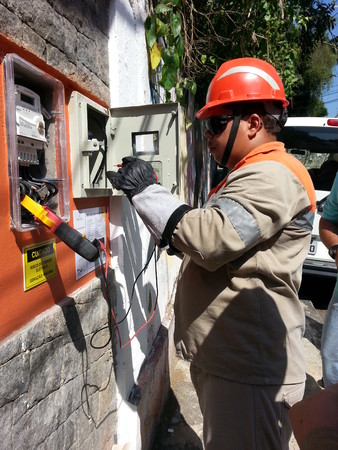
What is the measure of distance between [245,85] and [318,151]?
3823 mm

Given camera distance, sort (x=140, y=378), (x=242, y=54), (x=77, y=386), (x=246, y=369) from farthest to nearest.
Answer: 1. (x=242, y=54)
2. (x=140, y=378)
3. (x=77, y=386)
4. (x=246, y=369)

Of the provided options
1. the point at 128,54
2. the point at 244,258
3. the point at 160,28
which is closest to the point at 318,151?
the point at 160,28

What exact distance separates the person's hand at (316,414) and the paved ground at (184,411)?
209 centimetres

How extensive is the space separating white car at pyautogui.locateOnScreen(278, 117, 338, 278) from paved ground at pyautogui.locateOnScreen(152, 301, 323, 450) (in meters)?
1.03

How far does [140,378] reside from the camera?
7.52ft

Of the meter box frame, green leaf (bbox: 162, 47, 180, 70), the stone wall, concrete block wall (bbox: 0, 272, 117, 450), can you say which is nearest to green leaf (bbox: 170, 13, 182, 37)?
green leaf (bbox: 162, 47, 180, 70)

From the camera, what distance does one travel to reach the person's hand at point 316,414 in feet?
1.88

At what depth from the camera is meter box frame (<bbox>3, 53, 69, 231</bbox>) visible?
115 cm

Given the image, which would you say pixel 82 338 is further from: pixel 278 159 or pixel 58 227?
pixel 278 159

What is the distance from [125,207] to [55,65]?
93 centimetres

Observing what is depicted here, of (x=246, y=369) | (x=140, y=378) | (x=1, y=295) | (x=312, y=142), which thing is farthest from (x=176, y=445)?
(x=312, y=142)

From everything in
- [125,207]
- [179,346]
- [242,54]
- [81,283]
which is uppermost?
[242,54]

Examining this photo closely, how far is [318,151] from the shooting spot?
16.1 feet

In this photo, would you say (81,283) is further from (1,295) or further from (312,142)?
(312,142)
